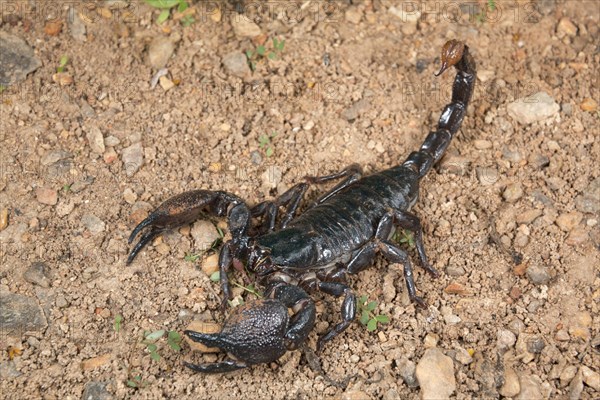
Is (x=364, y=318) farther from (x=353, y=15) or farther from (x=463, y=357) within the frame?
(x=353, y=15)

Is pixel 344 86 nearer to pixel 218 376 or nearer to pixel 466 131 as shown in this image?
pixel 466 131

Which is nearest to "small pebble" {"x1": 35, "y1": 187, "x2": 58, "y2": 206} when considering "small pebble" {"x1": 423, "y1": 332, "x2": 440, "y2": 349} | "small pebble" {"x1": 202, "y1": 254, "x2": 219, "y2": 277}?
"small pebble" {"x1": 202, "y1": 254, "x2": 219, "y2": 277}

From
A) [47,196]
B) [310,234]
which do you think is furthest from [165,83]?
[310,234]

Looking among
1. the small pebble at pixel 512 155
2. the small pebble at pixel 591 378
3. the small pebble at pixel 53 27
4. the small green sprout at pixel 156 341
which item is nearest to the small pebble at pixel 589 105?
the small pebble at pixel 512 155

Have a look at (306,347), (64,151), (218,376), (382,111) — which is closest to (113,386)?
(218,376)

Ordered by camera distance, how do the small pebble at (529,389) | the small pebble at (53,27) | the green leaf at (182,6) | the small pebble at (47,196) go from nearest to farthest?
the small pebble at (529,389), the small pebble at (47,196), the small pebble at (53,27), the green leaf at (182,6)

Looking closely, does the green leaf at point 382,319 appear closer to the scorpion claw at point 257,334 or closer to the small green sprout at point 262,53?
the scorpion claw at point 257,334
